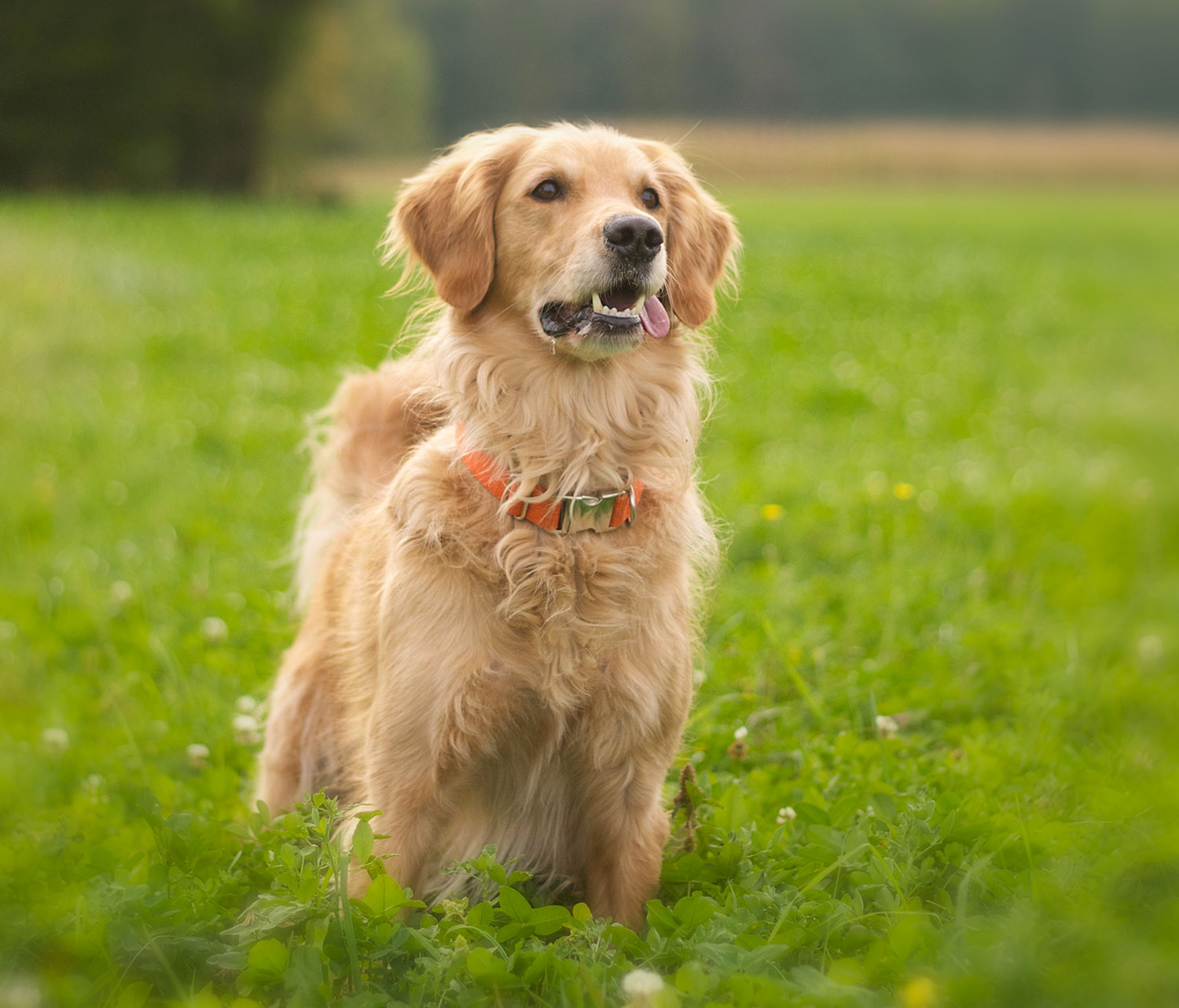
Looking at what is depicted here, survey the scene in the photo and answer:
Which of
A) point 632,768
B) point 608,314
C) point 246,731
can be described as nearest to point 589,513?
point 608,314

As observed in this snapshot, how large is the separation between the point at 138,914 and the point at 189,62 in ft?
99.1

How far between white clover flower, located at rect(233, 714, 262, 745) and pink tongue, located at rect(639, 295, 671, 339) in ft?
6.66

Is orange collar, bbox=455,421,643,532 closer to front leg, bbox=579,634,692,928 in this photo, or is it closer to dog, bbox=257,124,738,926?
dog, bbox=257,124,738,926

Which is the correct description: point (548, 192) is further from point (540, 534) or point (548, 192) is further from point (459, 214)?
point (540, 534)

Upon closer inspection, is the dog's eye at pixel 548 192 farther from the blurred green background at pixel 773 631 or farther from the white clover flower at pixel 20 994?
the white clover flower at pixel 20 994

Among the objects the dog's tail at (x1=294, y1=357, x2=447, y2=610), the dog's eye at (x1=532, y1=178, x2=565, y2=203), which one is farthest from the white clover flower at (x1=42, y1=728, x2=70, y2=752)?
the dog's eye at (x1=532, y1=178, x2=565, y2=203)

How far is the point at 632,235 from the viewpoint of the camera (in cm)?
271

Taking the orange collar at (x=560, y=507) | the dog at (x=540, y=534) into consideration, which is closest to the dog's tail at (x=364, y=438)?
the dog at (x=540, y=534)

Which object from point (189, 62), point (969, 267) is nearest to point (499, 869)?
point (969, 267)

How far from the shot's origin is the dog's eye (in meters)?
2.94

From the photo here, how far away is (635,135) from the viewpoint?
10.6 ft

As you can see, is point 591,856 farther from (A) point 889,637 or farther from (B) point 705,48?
(B) point 705,48

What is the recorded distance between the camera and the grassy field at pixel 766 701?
6.56ft

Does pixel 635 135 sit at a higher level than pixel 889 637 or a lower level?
higher
